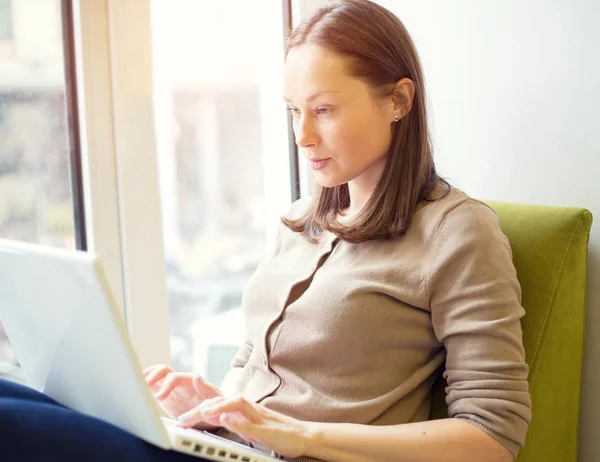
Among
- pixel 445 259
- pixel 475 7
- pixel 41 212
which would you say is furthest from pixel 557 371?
pixel 41 212

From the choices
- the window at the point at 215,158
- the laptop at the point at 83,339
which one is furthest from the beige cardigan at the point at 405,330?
the window at the point at 215,158

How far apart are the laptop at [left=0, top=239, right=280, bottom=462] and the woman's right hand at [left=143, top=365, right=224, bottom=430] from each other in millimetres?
181

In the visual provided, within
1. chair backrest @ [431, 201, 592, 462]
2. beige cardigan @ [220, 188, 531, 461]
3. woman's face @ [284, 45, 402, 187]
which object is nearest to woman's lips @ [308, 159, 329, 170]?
woman's face @ [284, 45, 402, 187]

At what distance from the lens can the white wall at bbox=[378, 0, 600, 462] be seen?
4.14 ft

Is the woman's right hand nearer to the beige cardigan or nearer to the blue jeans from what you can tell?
the beige cardigan

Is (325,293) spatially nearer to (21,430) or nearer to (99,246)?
(21,430)

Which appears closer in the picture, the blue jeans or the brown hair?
the blue jeans

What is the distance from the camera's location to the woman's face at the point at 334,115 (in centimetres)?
114

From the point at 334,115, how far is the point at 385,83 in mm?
93

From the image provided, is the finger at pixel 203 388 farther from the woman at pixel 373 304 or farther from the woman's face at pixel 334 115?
the woman's face at pixel 334 115

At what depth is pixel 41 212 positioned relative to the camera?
1.49 m

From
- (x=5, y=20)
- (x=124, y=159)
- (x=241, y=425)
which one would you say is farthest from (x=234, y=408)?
(x=5, y=20)

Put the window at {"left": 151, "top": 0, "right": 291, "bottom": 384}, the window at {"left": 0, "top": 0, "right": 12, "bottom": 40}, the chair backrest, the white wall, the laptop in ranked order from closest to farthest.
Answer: the laptop, the chair backrest, the white wall, the window at {"left": 0, "top": 0, "right": 12, "bottom": 40}, the window at {"left": 151, "top": 0, "right": 291, "bottom": 384}

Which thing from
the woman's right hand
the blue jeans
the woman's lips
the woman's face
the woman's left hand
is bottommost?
the woman's right hand
